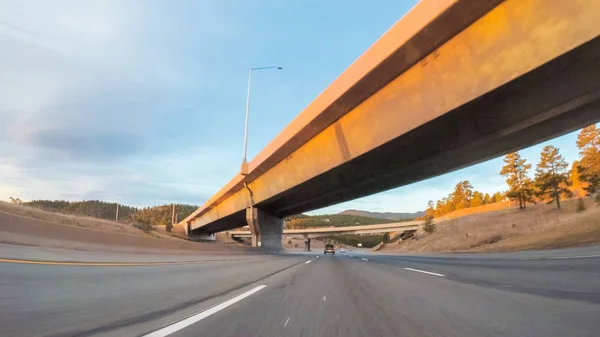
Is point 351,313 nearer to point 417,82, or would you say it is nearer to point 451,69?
point 451,69

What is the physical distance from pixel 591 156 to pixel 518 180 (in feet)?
58.1

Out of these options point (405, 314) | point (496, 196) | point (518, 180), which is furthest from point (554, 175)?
point (496, 196)

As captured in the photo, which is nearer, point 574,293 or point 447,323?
point 447,323

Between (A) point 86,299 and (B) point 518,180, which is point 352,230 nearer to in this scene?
(B) point 518,180

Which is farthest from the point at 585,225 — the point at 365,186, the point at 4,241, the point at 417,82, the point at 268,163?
the point at 4,241

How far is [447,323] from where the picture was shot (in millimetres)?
4797

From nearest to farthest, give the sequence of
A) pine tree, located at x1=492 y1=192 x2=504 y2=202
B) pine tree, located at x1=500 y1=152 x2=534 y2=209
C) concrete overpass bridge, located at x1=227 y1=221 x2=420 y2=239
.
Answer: pine tree, located at x1=500 y1=152 x2=534 y2=209
concrete overpass bridge, located at x1=227 y1=221 x2=420 y2=239
pine tree, located at x1=492 y1=192 x2=504 y2=202

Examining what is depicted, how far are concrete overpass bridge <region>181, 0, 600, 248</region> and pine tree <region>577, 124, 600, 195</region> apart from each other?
28.4 metres

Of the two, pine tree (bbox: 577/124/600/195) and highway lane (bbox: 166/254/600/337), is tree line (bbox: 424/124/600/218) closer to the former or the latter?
pine tree (bbox: 577/124/600/195)

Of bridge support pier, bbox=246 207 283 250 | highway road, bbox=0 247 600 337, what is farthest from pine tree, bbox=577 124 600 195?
highway road, bbox=0 247 600 337

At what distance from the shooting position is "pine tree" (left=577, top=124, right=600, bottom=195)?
138 feet

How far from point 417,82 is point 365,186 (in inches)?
622

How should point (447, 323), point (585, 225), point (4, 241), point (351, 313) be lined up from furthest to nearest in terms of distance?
point (585, 225)
point (4, 241)
point (351, 313)
point (447, 323)

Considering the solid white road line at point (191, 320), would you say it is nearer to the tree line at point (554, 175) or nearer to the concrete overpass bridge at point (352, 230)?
the tree line at point (554, 175)
